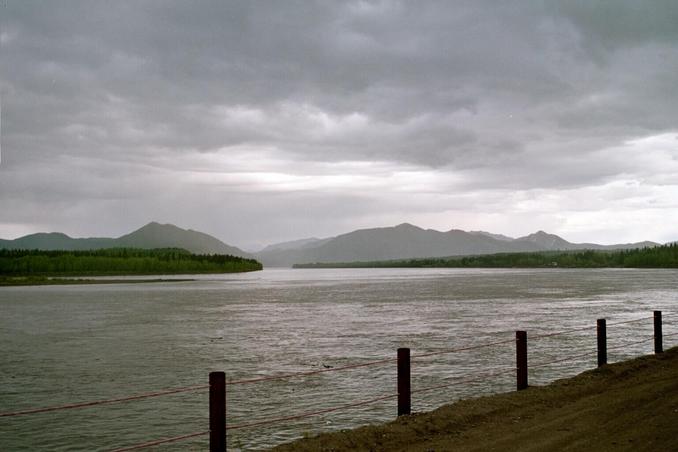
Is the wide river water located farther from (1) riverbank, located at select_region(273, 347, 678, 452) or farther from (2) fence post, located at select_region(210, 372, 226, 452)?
(2) fence post, located at select_region(210, 372, 226, 452)

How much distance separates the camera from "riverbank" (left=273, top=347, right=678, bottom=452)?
35.9ft

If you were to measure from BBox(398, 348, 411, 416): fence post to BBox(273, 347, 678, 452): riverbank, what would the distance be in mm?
408

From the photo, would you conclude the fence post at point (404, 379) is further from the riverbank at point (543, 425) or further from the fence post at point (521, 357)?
the fence post at point (521, 357)

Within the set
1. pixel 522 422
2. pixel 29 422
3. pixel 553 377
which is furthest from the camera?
pixel 553 377

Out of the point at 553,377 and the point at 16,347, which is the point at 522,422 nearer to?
the point at 553,377

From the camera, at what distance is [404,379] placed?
13.9 meters

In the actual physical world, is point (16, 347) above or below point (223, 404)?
below

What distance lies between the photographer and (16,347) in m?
31.4

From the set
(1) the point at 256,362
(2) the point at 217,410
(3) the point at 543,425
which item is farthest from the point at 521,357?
(1) the point at 256,362

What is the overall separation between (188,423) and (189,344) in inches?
641

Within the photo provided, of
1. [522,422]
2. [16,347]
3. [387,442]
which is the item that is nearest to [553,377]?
[522,422]

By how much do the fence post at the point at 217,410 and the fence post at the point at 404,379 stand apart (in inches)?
168

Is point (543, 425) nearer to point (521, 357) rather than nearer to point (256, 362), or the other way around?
point (521, 357)

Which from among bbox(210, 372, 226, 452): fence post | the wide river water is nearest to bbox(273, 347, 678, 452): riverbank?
bbox(210, 372, 226, 452): fence post
